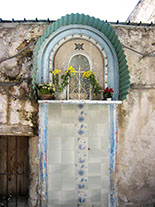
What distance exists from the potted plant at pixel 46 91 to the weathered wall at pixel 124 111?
331 millimetres

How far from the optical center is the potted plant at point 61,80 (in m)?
3.07

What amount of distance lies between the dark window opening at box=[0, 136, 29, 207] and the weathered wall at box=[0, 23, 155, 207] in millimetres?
601

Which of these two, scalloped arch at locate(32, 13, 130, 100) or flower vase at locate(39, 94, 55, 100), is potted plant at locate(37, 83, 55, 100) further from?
scalloped arch at locate(32, 13, 130, 100)

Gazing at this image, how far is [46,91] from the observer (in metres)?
2.97

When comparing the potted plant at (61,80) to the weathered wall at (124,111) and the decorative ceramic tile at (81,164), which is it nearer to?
the weathered wall at (124,111)

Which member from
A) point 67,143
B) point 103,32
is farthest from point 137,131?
point 103,32

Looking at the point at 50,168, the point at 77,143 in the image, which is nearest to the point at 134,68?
the point at 77,143

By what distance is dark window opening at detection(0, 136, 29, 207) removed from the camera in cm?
364

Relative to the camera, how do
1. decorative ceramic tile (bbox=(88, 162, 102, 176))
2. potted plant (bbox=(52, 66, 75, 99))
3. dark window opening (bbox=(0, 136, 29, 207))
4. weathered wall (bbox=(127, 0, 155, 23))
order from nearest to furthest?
potted plant (bbox=(52, 66, 75, 99)), decorative ceramic tile (bbox=(88, 162, 102, 176)), dark window opening (bbox=(0, 136, 29, 207)), weathered wall (bbox=(127, 0, 155, 23))

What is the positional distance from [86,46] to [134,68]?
122cm

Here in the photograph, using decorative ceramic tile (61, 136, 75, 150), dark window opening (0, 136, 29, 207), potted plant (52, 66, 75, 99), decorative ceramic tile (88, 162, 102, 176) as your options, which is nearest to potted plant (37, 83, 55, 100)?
potted plant (52, 66, 75, 99)

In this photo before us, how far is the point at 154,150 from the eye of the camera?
3312mm

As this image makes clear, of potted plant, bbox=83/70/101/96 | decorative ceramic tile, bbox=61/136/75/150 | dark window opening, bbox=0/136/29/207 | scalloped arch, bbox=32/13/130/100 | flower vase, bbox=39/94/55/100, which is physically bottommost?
dark window opening, bbox=0/136/29/207

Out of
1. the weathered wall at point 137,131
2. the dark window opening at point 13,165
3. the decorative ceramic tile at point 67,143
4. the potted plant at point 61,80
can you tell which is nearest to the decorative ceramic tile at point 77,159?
the decorative ceramic tile at point 67,143
